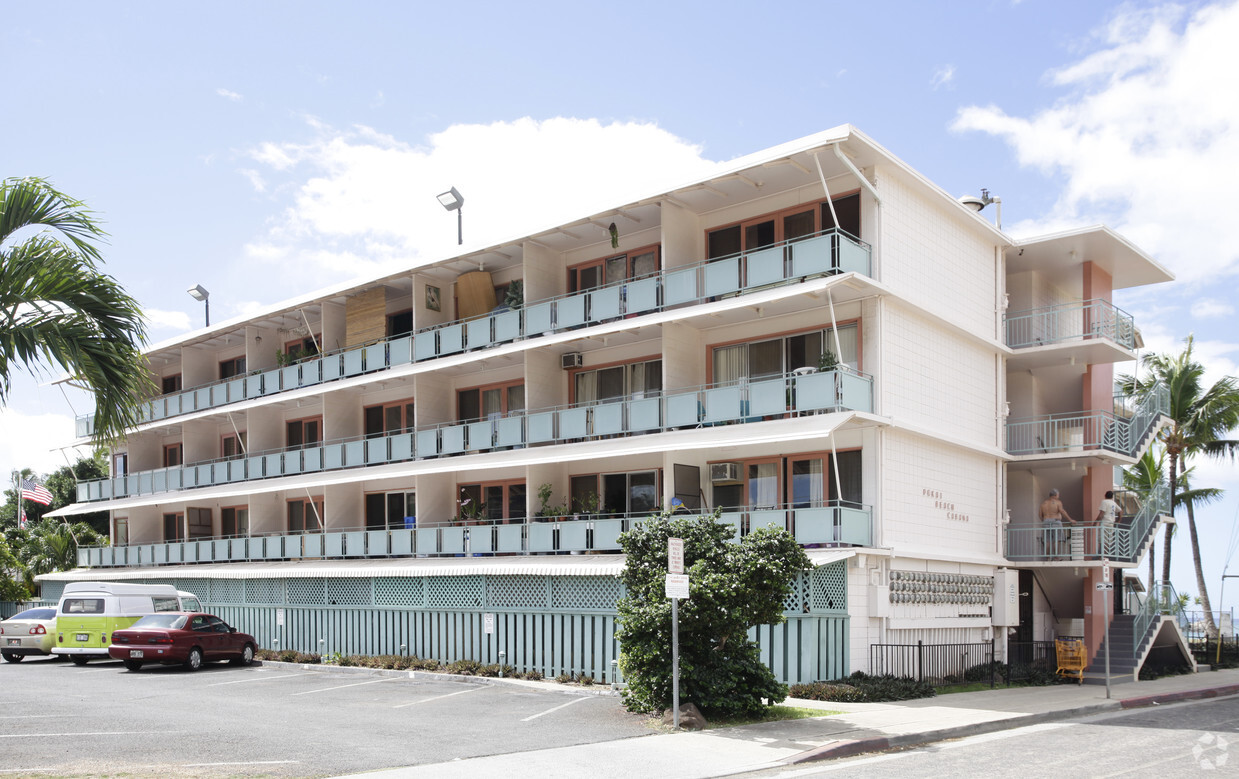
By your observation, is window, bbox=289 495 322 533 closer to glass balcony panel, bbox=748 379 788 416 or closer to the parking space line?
the parking space line

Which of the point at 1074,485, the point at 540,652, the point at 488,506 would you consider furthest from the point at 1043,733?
the point at 488,506

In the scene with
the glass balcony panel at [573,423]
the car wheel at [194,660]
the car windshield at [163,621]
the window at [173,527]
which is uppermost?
the glass balcony panel at [573,423]

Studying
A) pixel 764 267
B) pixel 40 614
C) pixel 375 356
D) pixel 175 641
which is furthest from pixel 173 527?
pixel 764 267

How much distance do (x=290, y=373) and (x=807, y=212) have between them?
736 inches

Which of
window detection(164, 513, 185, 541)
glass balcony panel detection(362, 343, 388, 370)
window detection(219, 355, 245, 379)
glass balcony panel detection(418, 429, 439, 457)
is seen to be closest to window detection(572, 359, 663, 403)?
glass balcony panel detection(418, 429, 439, 457)

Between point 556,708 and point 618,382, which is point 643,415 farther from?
point 556,708

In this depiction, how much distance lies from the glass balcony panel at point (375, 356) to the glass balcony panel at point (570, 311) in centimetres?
713

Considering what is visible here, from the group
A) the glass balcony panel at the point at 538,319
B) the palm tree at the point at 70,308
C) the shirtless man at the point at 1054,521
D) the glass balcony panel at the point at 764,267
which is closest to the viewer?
the palm tree at the point at 70,308

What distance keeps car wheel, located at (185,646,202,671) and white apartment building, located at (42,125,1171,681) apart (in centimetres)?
405

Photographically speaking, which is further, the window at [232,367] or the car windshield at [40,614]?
the window at [232,367]

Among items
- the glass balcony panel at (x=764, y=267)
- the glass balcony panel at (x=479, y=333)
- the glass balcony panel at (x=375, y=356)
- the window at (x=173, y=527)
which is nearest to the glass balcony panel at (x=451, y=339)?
the glass balcony panel at (x=479, y=333)

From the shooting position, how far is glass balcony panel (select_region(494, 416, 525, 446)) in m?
28.4

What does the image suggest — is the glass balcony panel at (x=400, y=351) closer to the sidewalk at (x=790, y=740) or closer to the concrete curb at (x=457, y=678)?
the concrete curb at (x=457, y=678)

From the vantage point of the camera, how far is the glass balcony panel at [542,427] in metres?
27.7
